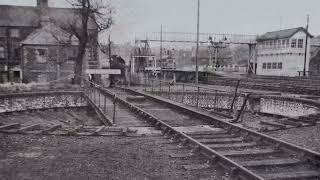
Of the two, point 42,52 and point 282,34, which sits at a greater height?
point 282,34

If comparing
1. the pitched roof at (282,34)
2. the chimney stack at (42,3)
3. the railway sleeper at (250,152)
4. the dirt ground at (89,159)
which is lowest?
the dirt ground at (89,159)

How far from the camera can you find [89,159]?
316 inches

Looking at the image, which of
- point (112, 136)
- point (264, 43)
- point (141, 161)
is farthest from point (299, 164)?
point (264, 43)

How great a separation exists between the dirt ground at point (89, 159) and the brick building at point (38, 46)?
3247 cm

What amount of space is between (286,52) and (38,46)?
122 feet

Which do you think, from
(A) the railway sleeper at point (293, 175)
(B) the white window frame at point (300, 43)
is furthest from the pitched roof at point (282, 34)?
(A) the railway sleeper at point (293, 175)

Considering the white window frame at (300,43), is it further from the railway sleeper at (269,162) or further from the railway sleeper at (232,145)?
the railway sleeper at (269,162)

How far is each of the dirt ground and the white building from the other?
47.1 meters

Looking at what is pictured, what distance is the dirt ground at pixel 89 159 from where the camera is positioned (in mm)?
6969

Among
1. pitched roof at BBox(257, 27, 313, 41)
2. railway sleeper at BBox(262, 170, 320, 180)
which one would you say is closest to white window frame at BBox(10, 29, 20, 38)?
pitched roof at BBox(257, 27, 313, 41)

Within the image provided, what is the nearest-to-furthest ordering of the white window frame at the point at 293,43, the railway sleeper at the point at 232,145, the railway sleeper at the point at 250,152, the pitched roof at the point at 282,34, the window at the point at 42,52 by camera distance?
the railway sleeper at the point at 250,152, the railway sleeper at the point at 232,145, the window at the point at 42,52, the pitched roof at the point at 282,34, the white window frame at the point at 293,43

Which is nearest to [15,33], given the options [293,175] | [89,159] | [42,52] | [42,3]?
[42,3]

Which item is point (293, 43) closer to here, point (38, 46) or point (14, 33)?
point (38, 46)

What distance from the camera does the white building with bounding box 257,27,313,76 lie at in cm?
5403
